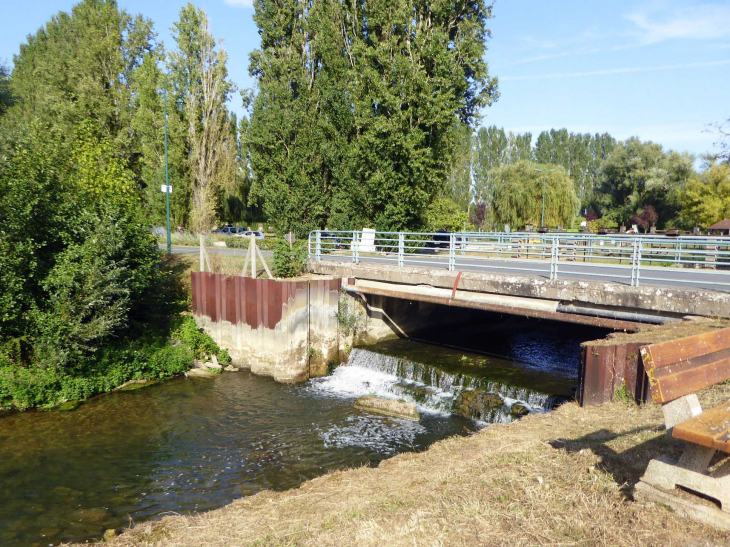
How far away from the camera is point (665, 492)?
426cm

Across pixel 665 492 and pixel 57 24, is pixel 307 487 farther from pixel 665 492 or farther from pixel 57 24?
pixel 57 24

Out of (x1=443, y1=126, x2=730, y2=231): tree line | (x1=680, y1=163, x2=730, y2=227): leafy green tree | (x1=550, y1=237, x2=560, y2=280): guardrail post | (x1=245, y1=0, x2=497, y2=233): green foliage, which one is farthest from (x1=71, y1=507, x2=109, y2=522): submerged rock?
(x1=680, y1=163, x2=730, y2=227): leafy green tree

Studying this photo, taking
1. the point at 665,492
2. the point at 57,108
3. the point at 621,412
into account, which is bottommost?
the point at 621,412

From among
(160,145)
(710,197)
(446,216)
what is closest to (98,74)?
(160,145)

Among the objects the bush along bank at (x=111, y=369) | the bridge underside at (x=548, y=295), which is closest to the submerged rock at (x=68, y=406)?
the bush along bank at (x=111, y=369)

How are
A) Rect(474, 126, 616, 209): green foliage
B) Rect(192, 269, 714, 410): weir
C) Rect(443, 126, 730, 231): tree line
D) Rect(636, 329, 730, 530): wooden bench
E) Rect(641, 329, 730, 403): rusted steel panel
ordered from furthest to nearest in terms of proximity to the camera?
Rect(474, 126, 616, 209): green foliage, Rect(443, 126, 730, 231): tree line, Rect(192, 269, 714, 410): weir, Rect(641, 329, 730, 403): rusted steel panel, Rect(636, 329, 730, 530): wooden bench

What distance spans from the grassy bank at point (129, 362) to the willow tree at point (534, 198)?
34757mm

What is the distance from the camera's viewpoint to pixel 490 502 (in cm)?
492

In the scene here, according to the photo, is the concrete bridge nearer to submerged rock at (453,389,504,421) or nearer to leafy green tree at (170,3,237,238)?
submerged rock at (453,389,504,421)

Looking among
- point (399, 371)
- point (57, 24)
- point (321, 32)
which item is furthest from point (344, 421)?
point (57, 24)

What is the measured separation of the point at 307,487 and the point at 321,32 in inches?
1031

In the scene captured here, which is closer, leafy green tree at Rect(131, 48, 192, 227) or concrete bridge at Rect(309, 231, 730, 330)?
concrete bridge at Rect(309, 231, 730, 330)

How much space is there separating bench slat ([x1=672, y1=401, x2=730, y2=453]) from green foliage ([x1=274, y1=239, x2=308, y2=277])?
14914 millimetres

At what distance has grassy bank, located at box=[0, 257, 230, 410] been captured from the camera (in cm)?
1338
